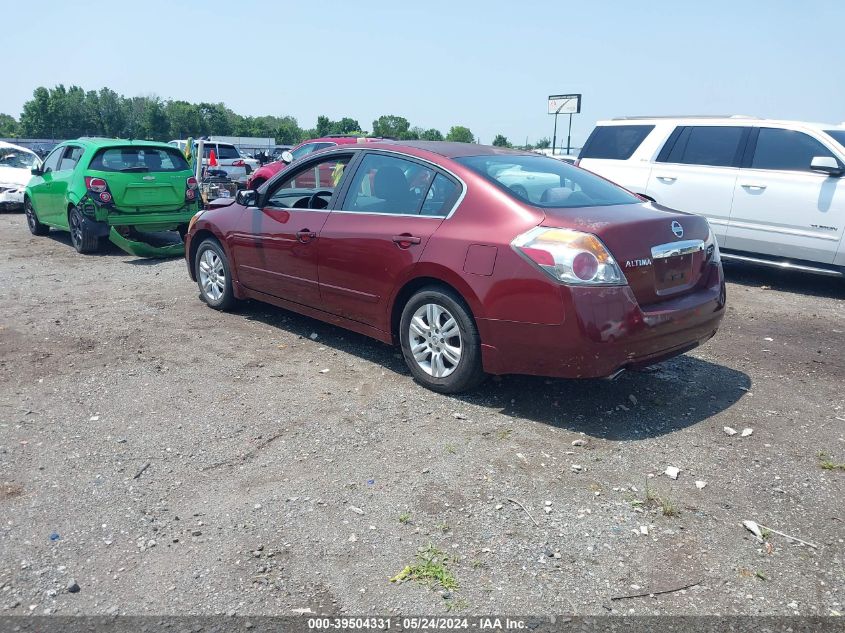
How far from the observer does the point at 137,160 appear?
10.5 m

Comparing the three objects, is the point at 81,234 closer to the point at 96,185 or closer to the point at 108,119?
the point at 96,185

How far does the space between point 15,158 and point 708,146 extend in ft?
50.7

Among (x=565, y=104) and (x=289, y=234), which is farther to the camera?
(x=565, y=104)

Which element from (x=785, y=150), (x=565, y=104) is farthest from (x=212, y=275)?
(x=565, y=104)

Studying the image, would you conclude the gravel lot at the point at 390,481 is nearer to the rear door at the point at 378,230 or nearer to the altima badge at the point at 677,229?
the rear door at the point at 378,230

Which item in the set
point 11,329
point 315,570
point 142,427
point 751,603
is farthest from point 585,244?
point 11,329

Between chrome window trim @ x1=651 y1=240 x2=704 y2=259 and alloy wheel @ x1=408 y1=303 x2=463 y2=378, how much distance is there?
4.32 feet

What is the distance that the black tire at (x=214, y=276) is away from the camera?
681cm

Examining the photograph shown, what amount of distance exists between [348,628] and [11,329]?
5.27 metres

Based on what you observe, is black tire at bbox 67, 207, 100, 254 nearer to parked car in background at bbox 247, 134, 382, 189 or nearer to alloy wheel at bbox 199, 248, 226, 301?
alloy wheel at bbox 199, 248, 226, 301

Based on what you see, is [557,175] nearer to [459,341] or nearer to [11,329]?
[459,341]

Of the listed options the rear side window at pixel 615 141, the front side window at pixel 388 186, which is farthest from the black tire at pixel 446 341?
the rear side window at pixel 615 141

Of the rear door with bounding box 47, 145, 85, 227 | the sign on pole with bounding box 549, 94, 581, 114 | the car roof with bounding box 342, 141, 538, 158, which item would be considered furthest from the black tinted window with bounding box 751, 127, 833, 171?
the sign on pole with bounding box 549, 94, 581, 114

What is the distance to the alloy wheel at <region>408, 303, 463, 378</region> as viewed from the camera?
185 inches
